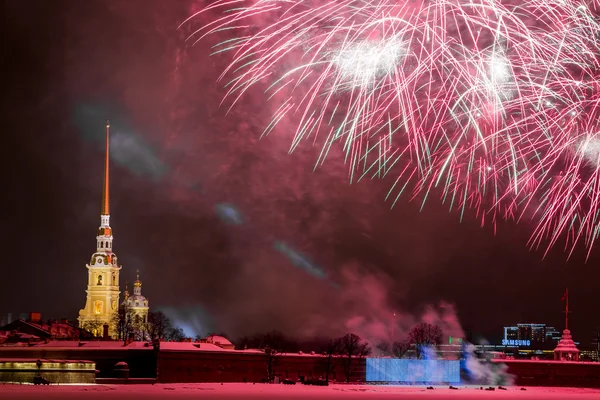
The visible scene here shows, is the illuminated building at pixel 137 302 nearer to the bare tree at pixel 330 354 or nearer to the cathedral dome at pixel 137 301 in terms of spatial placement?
the cathedral dome at pixel 137 301

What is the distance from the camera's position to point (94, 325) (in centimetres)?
13400

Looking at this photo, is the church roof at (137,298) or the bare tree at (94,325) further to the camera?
the church roof at (137,298)

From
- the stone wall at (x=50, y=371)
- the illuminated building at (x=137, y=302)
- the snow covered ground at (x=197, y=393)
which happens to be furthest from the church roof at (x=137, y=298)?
the snow covered ground at (x=197, y=393)

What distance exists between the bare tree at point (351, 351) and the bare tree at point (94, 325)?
4290 centimetres

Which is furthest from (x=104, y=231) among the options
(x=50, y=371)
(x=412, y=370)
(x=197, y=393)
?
(x=197, y=393)

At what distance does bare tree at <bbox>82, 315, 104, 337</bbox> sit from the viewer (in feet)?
434

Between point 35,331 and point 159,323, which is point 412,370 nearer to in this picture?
point 159,323

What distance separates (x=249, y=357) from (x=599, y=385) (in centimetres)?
3015

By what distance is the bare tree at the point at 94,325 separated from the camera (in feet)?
434

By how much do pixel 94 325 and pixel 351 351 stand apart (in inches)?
2032

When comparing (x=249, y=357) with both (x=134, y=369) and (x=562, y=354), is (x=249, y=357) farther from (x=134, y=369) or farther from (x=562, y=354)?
(x=562, y=354)

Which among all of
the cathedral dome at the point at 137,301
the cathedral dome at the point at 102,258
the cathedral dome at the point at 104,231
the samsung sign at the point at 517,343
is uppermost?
the cathedral dome at the point at 104,231

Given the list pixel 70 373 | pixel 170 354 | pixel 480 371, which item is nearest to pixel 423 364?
pixel 480 371

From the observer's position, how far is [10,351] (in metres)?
66.7
